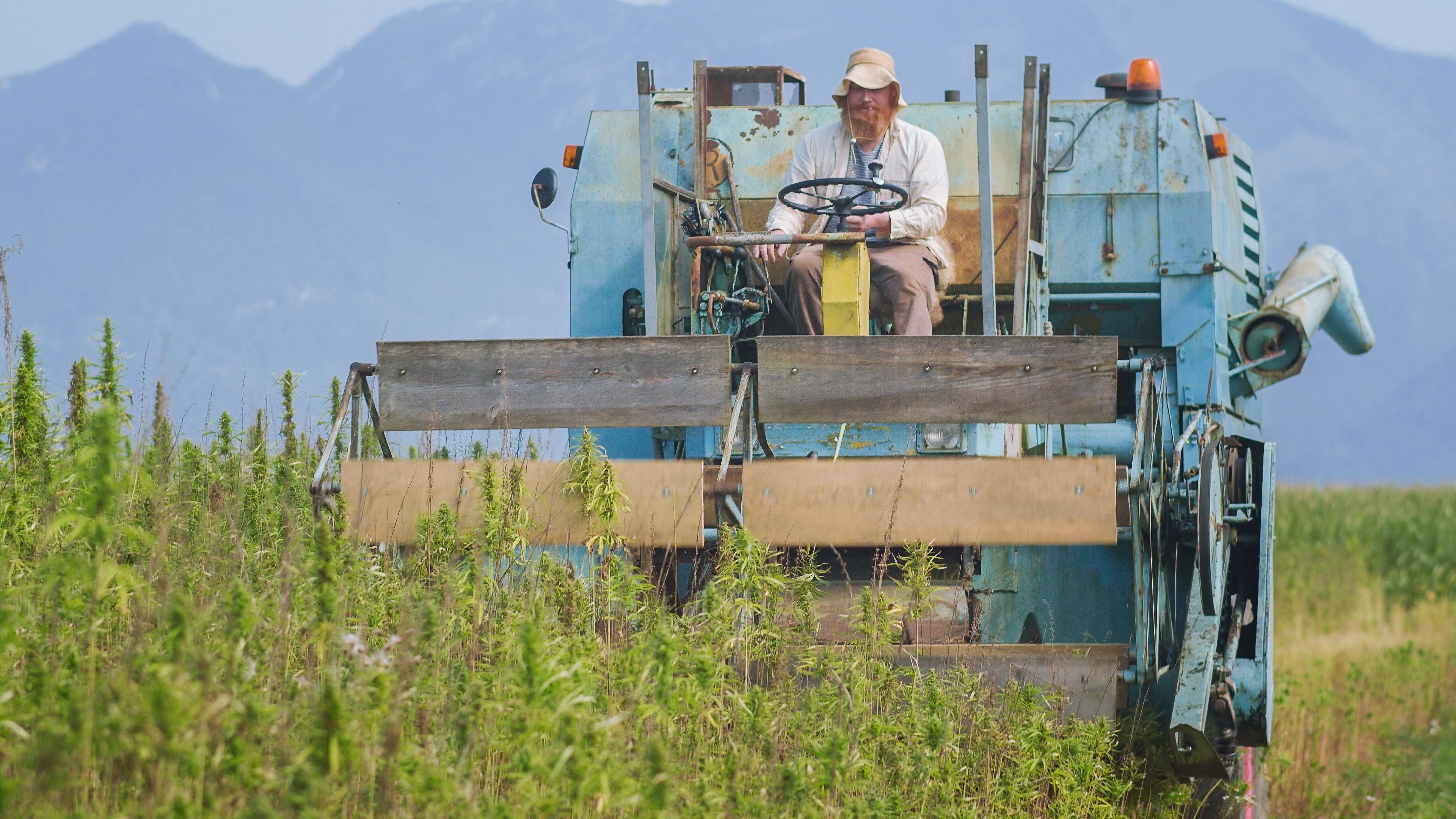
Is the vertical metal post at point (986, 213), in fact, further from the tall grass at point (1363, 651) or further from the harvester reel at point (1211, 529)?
the tall grass at point (1363, 651)

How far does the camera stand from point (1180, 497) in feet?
18.4

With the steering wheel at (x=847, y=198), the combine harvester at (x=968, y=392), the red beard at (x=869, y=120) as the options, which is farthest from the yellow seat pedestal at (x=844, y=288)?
the red beard at (x=869, y=120)

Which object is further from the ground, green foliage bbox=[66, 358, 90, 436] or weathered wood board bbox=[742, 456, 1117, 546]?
green foliage bbox=[66, 358, 90, 436]

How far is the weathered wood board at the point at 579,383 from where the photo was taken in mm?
5270

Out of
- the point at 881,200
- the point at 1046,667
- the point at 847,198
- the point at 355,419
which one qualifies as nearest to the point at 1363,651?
the point at 881,200

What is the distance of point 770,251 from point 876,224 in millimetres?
469

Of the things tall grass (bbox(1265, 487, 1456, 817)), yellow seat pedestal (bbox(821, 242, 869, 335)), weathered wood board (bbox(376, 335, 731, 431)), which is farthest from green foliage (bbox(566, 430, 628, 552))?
tall grass (bbox(1265, 487, 1456, 817))

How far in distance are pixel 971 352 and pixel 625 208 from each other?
8.16 feet

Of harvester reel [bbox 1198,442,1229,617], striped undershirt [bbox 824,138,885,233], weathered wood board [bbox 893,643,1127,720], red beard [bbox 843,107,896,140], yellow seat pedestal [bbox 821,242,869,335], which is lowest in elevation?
weathered wood board [bbox 893,643,1127,720]

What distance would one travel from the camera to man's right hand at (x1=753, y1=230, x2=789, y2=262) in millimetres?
6363

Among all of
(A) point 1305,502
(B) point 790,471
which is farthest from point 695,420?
(A) point 1305,502

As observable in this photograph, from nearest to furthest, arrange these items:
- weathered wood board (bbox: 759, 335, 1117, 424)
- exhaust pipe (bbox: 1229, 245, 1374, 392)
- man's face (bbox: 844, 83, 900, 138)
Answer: weathered wood board (bbox: 759, 335, 1117, 424), man's face (bbox: 844, 83, 900, 138), exhaust pipe (bbox: 1229, 245, 1374, 392)

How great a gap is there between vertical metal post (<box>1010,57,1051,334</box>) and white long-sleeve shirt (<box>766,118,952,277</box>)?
0.33 metres

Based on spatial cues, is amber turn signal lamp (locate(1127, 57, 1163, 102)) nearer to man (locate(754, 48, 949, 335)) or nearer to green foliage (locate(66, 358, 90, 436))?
man (locate(754, 48, 949, 335))
